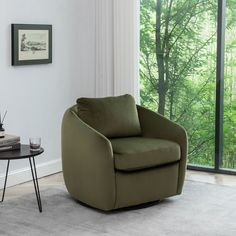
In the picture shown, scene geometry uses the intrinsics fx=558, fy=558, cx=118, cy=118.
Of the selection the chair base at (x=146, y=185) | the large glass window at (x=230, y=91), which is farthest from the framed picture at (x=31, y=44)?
the large glass window at (x=230, y=91)

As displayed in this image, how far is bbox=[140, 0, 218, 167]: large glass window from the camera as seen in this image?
5449 mm

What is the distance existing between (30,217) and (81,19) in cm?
238

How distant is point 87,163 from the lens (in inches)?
163

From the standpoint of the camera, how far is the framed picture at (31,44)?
4.87m

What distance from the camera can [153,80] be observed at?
577 centimetres

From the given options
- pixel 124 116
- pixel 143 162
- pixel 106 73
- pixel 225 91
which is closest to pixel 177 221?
pixel 143 162

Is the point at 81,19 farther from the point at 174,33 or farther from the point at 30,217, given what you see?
the point at 30,217

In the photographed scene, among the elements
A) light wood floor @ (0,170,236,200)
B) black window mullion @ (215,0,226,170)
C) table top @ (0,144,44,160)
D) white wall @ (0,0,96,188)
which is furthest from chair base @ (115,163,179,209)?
white wall @ (0,0,96,188)

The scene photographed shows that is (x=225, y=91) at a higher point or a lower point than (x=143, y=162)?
higher

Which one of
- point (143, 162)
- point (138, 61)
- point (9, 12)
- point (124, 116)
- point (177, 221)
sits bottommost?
point (177, 221)

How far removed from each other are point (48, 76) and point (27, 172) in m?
0.93

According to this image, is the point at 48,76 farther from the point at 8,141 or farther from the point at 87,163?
the point at 87,163

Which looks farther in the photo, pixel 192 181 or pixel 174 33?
pixel 174 33

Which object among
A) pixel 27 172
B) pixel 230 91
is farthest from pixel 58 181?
pixel 230 91
